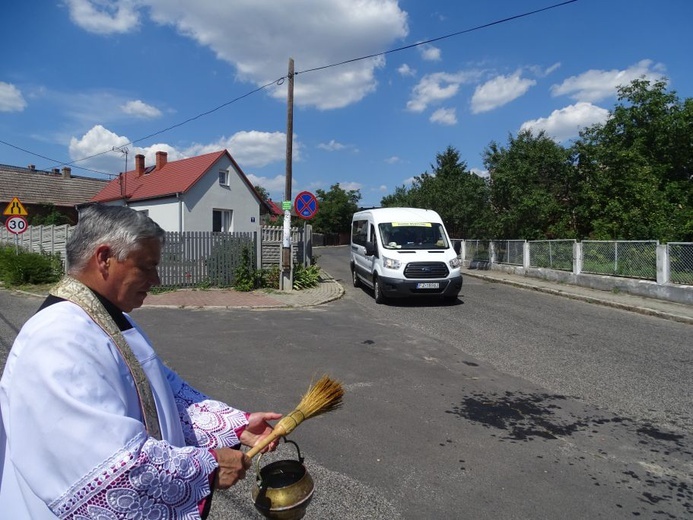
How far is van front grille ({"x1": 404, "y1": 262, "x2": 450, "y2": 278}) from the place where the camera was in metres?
11.6

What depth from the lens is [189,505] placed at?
1372mm

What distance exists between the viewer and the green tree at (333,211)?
2505 inches

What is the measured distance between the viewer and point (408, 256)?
467 inches

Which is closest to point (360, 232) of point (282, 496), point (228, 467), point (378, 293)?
point (378, 293)

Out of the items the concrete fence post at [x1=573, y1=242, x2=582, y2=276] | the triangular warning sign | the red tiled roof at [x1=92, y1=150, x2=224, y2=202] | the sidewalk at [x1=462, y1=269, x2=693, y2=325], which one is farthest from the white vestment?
the red tiled roof at [x1=92, y1=150, x2=224, y2=202]

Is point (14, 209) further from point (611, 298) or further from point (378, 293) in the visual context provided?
point (611, 298)

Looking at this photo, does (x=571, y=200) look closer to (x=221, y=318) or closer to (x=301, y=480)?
(x=221, y=318)

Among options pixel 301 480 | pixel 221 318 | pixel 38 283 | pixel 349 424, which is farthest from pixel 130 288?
pixel 38 283

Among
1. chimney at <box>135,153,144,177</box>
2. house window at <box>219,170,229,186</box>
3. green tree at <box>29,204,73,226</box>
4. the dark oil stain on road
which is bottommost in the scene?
the dark oil stain on road

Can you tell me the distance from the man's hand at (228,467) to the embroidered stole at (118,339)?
0.21 metres

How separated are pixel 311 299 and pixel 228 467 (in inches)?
449

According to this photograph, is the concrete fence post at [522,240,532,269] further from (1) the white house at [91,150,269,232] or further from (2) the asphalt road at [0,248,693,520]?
(1) the white house at [91,150,269,232]

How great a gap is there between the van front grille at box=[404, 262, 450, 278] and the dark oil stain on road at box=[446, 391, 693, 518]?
20.7 feet

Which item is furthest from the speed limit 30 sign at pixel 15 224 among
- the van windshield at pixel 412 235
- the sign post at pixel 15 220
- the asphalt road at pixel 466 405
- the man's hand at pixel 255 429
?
the man's hand at pixel 255 429
